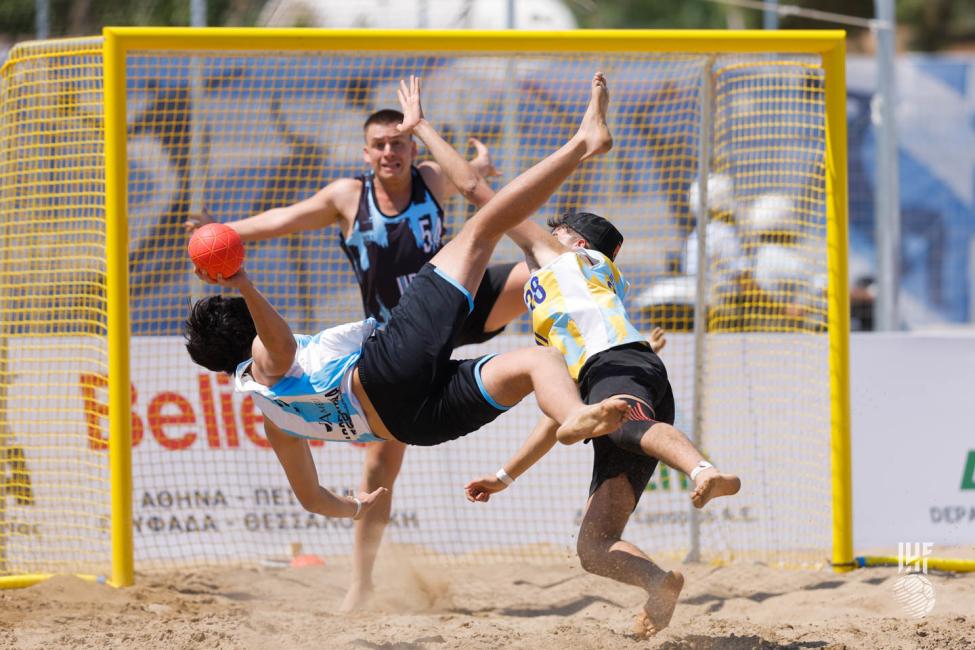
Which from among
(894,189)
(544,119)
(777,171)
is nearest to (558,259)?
(777,171)

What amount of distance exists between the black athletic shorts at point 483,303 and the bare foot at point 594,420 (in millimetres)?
1821

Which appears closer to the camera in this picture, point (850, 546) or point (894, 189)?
point (850, 546)

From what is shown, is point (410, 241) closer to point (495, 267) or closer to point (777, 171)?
point (495, 267)

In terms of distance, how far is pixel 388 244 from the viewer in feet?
19.7

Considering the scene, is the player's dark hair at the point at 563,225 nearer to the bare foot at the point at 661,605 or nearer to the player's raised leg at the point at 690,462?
the player's raised leg at the point at 690,462

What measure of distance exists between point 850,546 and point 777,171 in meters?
2.34

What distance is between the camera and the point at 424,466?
24.4 ft

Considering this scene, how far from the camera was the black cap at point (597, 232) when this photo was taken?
521cm

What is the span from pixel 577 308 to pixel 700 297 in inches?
95.5

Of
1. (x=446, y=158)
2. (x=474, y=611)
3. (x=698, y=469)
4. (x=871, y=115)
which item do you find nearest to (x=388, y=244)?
(x=446, y=158)

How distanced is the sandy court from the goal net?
476 millimetres

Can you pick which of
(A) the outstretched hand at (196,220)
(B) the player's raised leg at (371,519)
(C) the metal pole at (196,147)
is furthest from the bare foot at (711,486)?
(C) the metal pole at (196,147)

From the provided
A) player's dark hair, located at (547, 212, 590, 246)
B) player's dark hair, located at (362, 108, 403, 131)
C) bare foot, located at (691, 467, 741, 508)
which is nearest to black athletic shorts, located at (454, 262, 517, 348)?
player's dark hair, located at (547, 212, 590, 246)

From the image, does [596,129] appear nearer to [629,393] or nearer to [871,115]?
[629,393]
